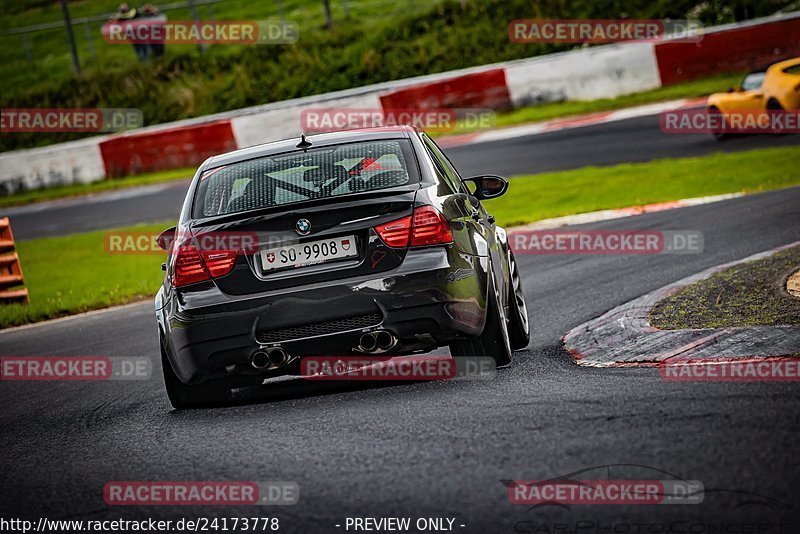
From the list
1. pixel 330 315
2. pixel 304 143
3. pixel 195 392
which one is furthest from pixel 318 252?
pixel 195 392

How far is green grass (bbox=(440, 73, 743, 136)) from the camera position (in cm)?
2412

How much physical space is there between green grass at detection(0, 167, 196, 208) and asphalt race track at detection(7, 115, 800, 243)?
139 centimetres

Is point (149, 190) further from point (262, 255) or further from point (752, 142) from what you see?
point (262, 255)

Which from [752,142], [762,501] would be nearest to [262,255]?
[762,501]

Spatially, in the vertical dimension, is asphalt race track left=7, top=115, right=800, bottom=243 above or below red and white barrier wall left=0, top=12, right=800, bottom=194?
below

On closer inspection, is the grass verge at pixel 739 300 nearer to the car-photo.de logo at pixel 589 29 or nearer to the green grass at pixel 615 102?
the green grass at pixel 615 102

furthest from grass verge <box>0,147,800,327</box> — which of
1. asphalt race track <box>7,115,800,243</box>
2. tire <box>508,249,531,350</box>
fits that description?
tire <box>508,249,531,350</box>

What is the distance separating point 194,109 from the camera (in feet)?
110

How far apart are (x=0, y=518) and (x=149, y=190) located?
65.4ft

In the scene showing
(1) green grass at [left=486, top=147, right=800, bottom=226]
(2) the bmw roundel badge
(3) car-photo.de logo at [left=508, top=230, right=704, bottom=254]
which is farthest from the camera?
(1) green grass at [left=486, top=147, right=800, bottom=226]

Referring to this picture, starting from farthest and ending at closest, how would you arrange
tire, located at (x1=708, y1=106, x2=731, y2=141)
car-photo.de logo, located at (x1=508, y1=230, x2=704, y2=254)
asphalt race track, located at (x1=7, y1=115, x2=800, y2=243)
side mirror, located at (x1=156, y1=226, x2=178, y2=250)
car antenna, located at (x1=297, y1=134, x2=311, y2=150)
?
tire, located at (x1=708, y1=106, x2=731, y2=141), asphalt race track, located at (x1=7, y1=115, x2=800, y2=243), car-photo.de logo, located at (x1=508, y1=230, x2=704, y2=254), car antenna, located at (x1=297, y1=134, x2=311, y2=150), side mirror, located at (x1=156, y1=226, x2=178, y2=250)

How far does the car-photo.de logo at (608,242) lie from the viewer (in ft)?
39.5

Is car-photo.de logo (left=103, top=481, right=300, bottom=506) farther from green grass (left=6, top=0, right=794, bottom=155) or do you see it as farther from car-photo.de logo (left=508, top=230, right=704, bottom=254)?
green grass (left=6, top=0, right=794, bottom=155)

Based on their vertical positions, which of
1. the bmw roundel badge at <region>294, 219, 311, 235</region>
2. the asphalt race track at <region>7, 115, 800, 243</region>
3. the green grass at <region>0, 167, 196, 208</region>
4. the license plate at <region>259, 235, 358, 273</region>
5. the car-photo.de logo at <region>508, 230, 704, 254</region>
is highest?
the bmw roundel badge at <region>294, 219, 311, 235</region>
